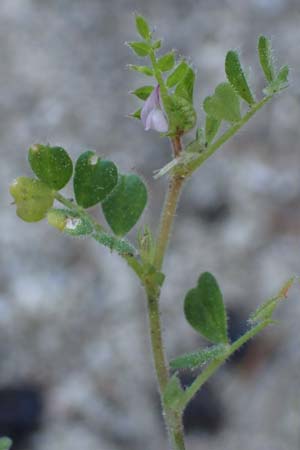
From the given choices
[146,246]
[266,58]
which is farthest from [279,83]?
[146,246]

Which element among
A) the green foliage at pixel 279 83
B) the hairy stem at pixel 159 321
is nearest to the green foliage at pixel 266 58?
the green foliage at pixel 279 83

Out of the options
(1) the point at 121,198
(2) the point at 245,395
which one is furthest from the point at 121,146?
(1) the point at 121,198

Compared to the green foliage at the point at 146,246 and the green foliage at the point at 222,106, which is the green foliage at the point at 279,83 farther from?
the green foliage at the point at 146,246

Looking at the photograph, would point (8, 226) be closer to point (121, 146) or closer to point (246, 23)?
point (121, 146)

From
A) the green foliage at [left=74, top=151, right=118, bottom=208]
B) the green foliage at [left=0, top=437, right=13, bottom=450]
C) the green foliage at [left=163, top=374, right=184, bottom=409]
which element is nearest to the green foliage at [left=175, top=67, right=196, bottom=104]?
the green foliage at [left=74, top=151, right=118, bottom=208]

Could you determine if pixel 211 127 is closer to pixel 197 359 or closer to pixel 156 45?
pixel 156 45

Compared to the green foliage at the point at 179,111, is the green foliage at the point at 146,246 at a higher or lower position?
lower
